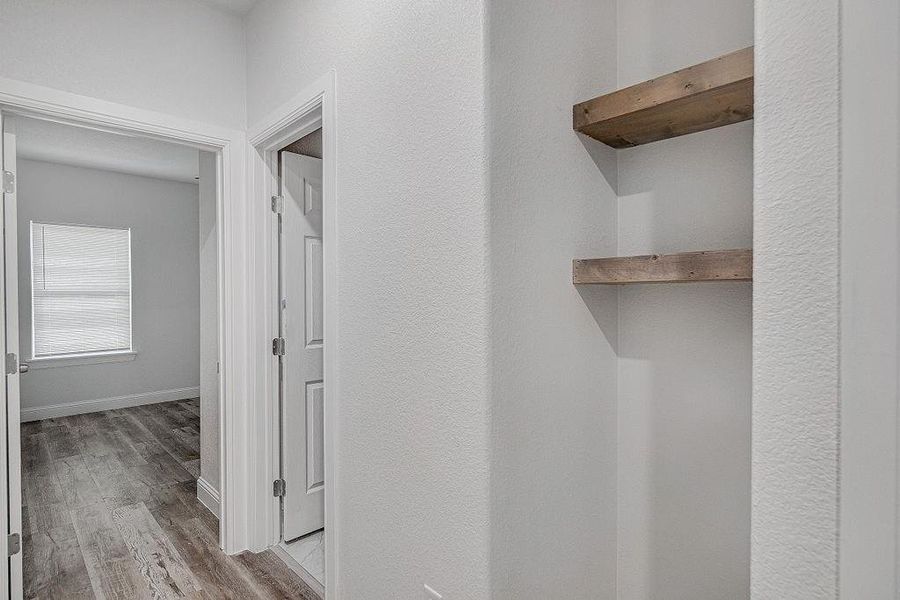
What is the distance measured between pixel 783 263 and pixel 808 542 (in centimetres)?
44

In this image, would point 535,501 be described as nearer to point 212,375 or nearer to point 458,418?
point 458,418

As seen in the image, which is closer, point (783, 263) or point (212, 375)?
point (783, 263)

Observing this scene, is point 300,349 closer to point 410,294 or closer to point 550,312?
point 410,294

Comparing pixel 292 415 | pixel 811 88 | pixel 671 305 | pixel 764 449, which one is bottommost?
pixel 292 415

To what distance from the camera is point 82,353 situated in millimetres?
5578

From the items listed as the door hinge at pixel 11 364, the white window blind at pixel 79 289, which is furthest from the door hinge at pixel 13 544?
the white window blind at pixel 79 289

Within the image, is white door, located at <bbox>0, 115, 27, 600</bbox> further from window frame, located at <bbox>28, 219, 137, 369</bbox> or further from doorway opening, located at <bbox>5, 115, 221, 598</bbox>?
window frame, located at <bbox>28, 219, 137, 369</bbox>

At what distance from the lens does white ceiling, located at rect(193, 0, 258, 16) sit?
242cm

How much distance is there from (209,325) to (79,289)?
3543 mm

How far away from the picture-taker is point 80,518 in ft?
9.73

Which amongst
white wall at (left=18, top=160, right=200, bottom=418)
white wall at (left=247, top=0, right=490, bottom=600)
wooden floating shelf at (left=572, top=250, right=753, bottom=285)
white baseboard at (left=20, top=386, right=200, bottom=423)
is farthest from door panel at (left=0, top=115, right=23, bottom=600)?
white baseboard at (left=20, top=386, right=200, bottom=423)

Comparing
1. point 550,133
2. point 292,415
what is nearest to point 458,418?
point 550,133

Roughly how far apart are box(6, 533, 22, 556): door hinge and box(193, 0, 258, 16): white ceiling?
99.3 inches

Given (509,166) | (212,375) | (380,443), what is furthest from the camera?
(212,375)
